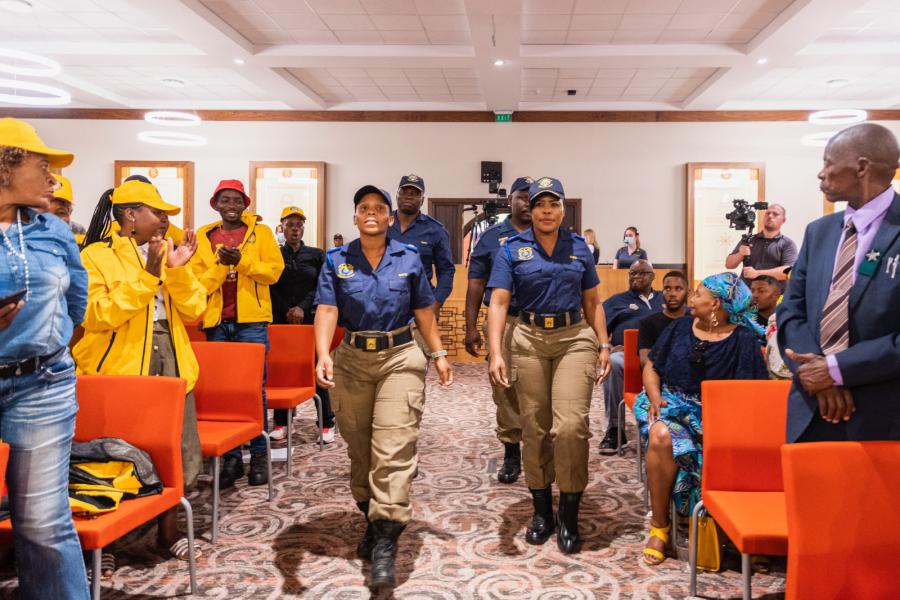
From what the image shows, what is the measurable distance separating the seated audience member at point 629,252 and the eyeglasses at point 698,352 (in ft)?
23.8

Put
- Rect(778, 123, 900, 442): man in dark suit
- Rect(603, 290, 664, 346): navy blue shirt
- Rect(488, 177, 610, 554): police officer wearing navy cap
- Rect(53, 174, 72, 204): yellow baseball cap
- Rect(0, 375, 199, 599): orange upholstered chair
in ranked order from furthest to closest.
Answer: Rect(603, 290, 664, 346): navy blue shirt, Rect(53, 174, 72, 204): yellow baseball cap, Rect(488, 177, 610, 554): police officer wearing navy cap, Rect(0, 375, 199, 599): orange upholstered chair, Rect(778, 123, 900, 442): man in dark suit

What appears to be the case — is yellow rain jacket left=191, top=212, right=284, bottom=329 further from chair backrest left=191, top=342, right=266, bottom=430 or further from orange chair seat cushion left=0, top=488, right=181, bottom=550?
orange chair seat cushion left=0, top=488, right=181, bottom=550

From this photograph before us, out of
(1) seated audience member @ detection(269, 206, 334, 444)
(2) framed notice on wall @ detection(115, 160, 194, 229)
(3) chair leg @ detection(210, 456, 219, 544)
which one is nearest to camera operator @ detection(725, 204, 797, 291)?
(1) seated audience member @ detection(269, 206, 334, 444)

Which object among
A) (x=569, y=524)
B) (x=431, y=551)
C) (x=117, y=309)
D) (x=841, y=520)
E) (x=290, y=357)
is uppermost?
(x=117, y=309)

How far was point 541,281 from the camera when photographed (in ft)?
9.93

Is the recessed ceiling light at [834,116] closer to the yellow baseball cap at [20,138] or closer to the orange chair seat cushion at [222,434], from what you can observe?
the orange chair seat cushion at [222,434]

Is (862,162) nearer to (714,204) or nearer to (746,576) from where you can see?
(746,576)

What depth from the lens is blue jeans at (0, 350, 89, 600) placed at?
5.96ft

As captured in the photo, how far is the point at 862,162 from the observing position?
182 cm

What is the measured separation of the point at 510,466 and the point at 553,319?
137 cm

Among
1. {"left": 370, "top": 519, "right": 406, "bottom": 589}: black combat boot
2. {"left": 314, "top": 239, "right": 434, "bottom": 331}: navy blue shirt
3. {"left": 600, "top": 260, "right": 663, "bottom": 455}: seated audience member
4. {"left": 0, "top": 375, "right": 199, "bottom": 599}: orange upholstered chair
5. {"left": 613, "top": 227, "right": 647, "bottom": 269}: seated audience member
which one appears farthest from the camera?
{"left": 613, "top": 227, "right": 647, "bottom": 269}: seated audience member

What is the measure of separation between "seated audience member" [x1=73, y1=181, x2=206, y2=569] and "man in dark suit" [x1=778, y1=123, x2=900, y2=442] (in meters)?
2.27

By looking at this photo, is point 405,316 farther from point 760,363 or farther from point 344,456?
point 344,456

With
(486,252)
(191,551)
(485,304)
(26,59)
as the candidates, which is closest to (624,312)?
(486,252)
